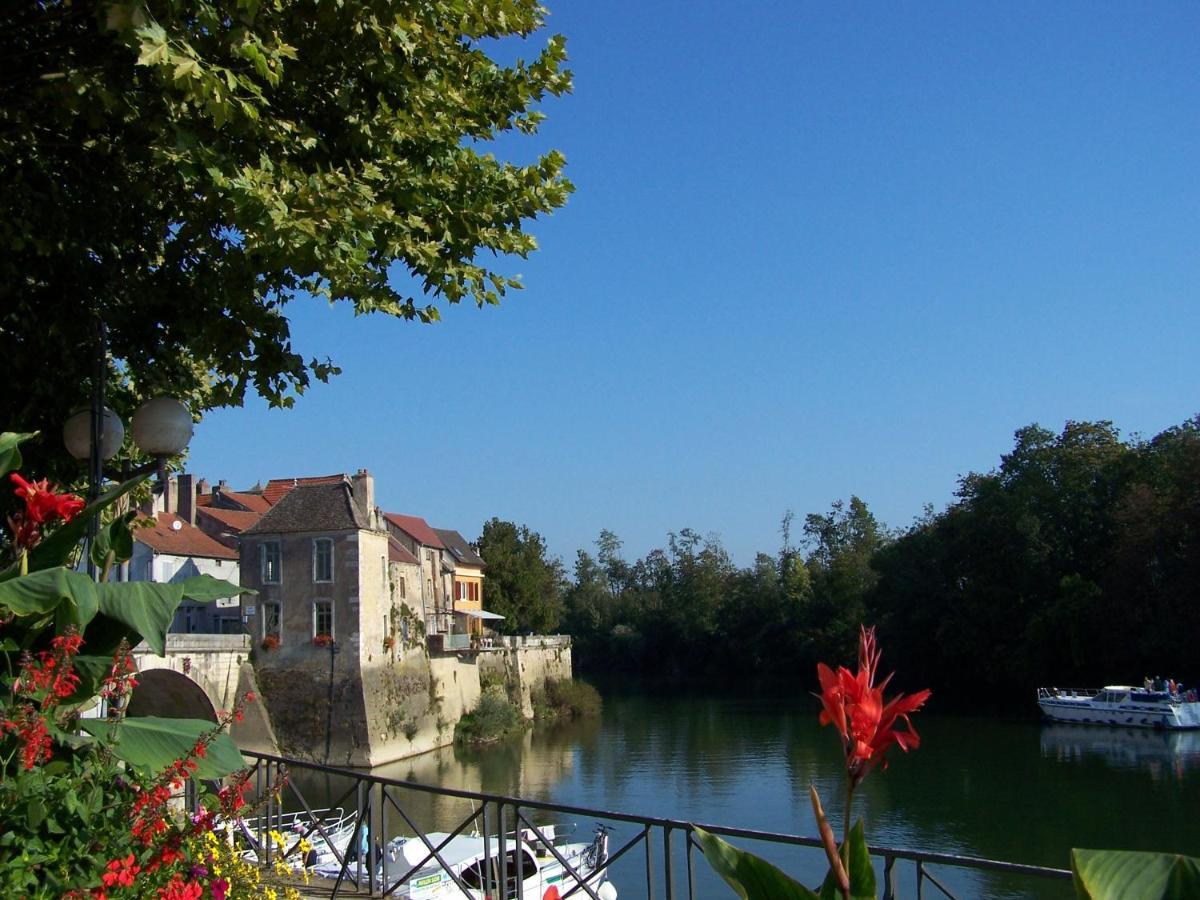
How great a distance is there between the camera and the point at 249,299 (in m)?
7.48

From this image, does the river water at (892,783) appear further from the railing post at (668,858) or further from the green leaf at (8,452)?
the green leaf at (8,452)

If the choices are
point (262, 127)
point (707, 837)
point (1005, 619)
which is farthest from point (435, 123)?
point (1005, 619)

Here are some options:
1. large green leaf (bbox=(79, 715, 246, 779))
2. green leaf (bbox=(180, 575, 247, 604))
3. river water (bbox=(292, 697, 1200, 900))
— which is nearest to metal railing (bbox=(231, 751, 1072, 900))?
large green leaf (bbox=(79, 715, 246, 779))

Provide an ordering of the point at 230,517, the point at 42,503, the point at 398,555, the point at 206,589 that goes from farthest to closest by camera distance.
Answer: the point at 230,517 → the point at 398,555 → the point at 206,589 → the point at 42,503

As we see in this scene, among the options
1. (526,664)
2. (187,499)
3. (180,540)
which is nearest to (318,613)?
(180,540)

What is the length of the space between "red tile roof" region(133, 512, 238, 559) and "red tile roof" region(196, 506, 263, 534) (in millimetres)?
1778

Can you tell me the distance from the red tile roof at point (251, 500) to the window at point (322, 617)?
15.7 m

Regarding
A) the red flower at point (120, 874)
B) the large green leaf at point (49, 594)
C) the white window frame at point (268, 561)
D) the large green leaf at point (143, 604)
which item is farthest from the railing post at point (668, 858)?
the white window frame at point (268, 561)

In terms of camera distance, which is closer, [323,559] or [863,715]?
[863,715]

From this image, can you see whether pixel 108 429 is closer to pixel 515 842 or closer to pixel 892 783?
pixel 515 842

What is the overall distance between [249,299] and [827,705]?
20.8 feet

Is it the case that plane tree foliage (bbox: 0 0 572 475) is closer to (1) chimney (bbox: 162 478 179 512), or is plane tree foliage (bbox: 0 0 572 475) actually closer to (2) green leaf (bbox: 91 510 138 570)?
(2) green leaf (bbox: 91 510 138 570)

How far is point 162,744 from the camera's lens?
172 inches

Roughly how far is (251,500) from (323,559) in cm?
1908
